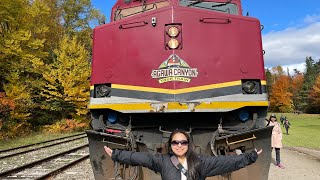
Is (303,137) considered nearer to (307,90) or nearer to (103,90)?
(103,90)

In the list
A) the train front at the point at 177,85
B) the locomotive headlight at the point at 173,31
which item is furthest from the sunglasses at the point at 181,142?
the locomotive headlight at the point at 173,31

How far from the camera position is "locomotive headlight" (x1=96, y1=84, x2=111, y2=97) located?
17.2ft

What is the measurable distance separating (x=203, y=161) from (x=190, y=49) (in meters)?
2.60

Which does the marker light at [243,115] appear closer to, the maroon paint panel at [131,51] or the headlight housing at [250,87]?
the headlight housing at [250,87]

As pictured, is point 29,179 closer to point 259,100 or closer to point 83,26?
point 259,100

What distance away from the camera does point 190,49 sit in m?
5.16

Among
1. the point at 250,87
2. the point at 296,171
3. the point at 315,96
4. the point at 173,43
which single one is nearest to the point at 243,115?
the point at 250,87

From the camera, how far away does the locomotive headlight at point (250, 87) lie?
4930 millimetres

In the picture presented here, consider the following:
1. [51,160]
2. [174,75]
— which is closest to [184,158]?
[174,75]

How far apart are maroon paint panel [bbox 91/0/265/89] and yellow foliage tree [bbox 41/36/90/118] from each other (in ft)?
66.1

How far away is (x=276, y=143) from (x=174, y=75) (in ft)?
21.7

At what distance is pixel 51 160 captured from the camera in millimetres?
11117

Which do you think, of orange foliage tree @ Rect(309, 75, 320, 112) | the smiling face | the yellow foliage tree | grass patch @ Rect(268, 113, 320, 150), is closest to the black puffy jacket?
the smiling face

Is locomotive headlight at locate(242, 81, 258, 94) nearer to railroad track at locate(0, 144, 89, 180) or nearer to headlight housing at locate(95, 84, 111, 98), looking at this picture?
headlight housing at locate(95, 84, 111, 98)
